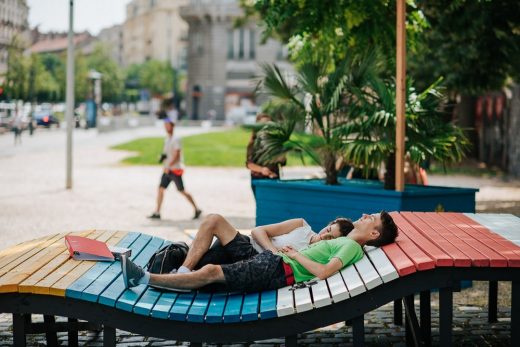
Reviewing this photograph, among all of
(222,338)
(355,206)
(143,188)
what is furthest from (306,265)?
(143,188)

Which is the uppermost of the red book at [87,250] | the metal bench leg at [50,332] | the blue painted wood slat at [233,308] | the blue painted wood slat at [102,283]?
the red book at [87,250]

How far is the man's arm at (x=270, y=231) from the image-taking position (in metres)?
5.72

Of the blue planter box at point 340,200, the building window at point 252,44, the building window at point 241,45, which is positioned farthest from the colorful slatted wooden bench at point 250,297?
the building window at point 241,45

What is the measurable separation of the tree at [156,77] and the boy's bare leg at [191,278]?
344 ft

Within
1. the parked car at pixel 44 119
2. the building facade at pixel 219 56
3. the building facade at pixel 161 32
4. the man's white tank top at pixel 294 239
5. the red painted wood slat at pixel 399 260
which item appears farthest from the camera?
the building facade at pixel 161 32

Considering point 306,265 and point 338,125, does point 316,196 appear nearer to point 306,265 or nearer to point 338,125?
point 338,125

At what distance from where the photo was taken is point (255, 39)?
3376 inches

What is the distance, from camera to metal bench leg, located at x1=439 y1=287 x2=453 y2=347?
4.97 m

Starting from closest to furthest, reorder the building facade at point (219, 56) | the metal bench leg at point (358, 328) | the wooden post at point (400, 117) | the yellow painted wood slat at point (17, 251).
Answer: the metal bench leg at point (358, 328) < the yellow painted wood slat at point (17, 251) < the wooden post at point (400, 117) < the building facade at point (219, 56)

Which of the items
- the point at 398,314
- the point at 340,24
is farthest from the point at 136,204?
the point at 398,314

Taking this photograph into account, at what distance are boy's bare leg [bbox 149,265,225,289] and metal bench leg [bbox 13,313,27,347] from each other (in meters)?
0.74

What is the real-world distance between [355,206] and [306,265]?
10.5ft

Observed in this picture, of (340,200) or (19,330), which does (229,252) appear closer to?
(19,330)

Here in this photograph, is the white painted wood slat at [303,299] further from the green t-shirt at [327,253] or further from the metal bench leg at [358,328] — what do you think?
the metal bench leg at [358,328]
